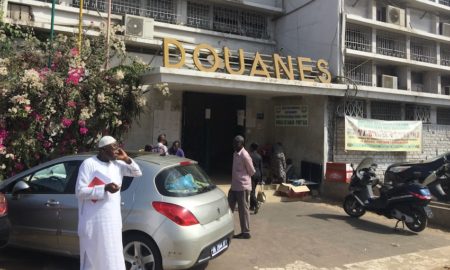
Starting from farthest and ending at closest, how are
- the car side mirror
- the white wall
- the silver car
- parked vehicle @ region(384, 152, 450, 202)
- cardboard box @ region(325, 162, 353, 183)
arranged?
the white wall
cardboard box @ region(325, 162, 353, 183)
parked vehicle @ region(384, 152, 450, 202)
the car side mirror
the silver car

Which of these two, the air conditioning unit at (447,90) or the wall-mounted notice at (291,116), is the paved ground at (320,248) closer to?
the wall-mounted notice at (291,116)

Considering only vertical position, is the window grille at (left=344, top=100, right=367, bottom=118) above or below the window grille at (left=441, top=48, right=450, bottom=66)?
below

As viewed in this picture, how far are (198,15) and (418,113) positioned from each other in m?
9.74

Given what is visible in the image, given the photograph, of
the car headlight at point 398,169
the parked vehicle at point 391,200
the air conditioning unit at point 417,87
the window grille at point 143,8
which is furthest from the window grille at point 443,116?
the window grille at point 143,8

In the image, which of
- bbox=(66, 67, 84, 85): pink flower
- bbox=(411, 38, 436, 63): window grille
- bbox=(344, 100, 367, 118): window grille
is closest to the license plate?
bbox=(66, 67, 84, 85): pink flower

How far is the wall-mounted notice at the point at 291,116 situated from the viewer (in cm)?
1447

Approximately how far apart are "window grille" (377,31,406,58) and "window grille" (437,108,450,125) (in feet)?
9.58

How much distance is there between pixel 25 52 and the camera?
9172 millimetres

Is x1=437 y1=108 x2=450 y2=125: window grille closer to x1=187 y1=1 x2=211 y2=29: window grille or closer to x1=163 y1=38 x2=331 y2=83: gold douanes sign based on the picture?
x1=163 y1=38 x2=331 y2=83: gold douanes sign

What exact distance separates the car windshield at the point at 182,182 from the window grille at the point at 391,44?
50.5 ft

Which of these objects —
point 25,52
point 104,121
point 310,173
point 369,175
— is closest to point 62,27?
point 25,52

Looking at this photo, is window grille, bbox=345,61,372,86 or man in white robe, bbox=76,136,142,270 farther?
window grille, bbox=345,61,372,86

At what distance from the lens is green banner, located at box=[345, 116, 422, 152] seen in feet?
46.7

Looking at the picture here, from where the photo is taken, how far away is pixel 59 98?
28.3 ft
